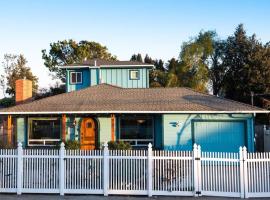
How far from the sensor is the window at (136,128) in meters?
22.2

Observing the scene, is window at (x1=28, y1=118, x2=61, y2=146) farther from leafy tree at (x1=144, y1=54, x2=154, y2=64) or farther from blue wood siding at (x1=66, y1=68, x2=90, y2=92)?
leafy tree at (x1=144, y1=54, x2=154, y2=64)

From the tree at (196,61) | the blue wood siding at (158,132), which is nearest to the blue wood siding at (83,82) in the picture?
the blue wood siding at (158,132)

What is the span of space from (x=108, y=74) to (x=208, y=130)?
40.4 ft

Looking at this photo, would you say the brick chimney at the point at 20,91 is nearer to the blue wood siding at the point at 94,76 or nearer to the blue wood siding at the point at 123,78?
the blue wood siding at the point at 94,76

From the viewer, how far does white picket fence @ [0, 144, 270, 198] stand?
11.2 m

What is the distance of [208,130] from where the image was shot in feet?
68.8

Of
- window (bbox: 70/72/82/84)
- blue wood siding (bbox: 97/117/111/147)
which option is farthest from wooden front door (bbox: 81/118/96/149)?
window (bbox: 70/72/82/84)

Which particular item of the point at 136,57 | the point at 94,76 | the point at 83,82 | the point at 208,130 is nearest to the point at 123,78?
the point at 94,76

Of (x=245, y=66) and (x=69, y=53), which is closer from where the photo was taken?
(x=245, y=66)

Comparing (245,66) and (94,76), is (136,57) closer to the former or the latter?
(245,66)

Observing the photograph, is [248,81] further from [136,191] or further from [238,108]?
[136,191]

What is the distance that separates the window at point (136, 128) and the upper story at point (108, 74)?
331 inches

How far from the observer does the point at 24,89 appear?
30219 mm

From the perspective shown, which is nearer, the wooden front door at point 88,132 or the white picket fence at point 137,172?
the white picket fence at point 137,172
